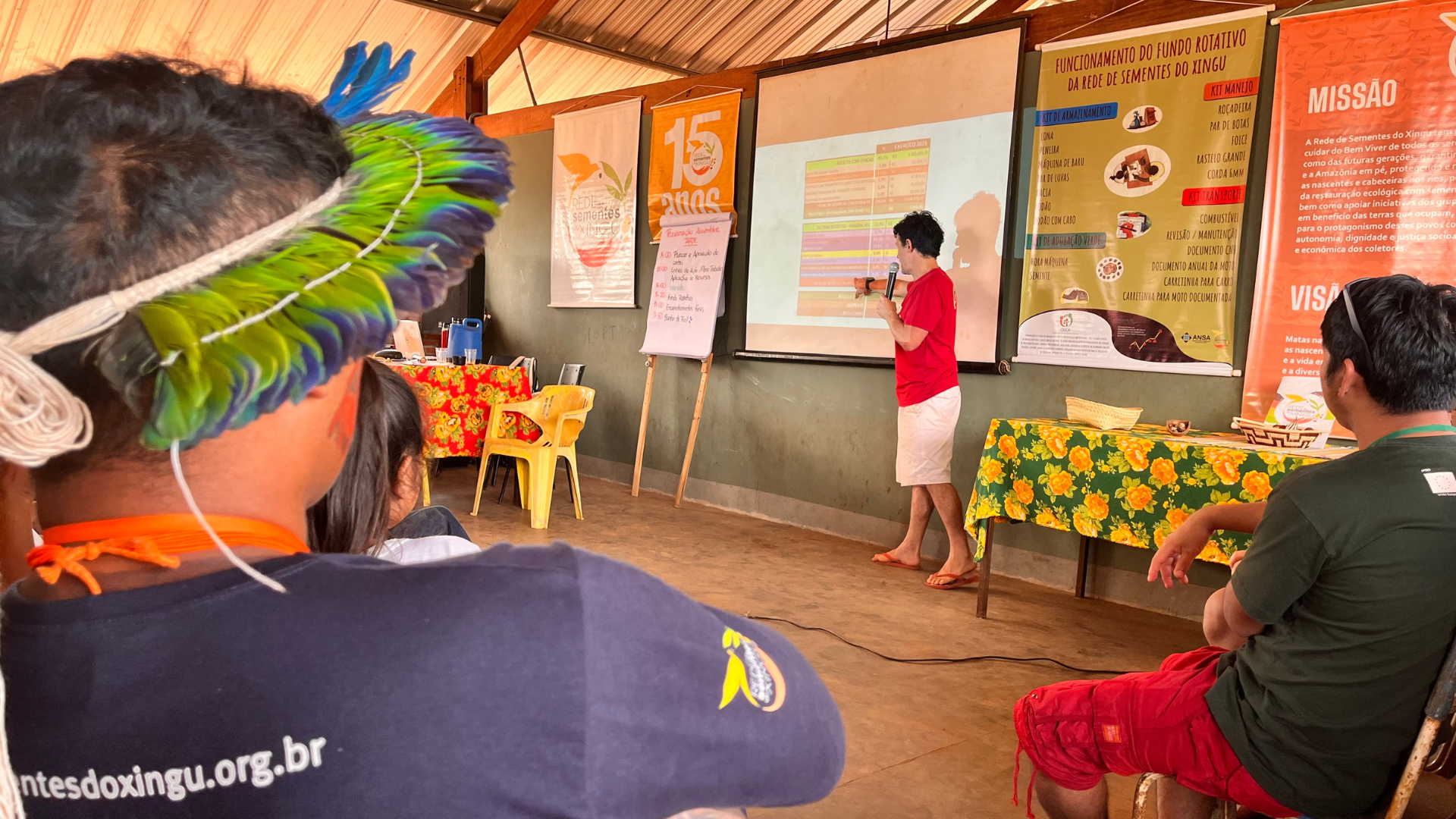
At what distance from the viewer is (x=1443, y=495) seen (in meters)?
1.21

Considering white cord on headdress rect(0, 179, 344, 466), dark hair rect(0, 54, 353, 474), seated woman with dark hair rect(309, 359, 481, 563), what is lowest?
seated woman with dark hair rect(309, 359, 481, 563)

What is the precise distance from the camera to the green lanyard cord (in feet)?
4.24

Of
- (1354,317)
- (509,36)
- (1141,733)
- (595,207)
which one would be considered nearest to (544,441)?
(595,207)

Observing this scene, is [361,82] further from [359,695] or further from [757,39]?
[757,39]

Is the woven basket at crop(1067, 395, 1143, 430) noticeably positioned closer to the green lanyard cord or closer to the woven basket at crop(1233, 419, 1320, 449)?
the woven basket at crop(1233, 419, 1320, 449)

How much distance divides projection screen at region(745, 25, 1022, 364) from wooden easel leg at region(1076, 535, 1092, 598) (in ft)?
3.05

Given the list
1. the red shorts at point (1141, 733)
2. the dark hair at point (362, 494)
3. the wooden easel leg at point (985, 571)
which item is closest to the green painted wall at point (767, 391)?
the wooden easel leg at point (985, 571)

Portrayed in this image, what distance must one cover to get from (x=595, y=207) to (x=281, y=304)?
581cm

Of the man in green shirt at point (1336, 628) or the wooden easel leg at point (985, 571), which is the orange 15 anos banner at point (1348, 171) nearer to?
the wooden easel leg at point (985, 571)

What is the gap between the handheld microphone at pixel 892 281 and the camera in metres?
4.14

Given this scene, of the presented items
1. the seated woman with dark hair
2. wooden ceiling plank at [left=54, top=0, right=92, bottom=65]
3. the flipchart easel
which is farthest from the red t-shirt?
wooden ceiling plank at [left=54, top=0, right=92, bottom=65]

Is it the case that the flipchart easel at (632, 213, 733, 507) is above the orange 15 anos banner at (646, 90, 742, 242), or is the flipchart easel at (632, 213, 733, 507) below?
below

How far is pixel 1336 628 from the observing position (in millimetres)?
1239

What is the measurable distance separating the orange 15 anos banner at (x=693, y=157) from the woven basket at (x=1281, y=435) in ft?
10.1
